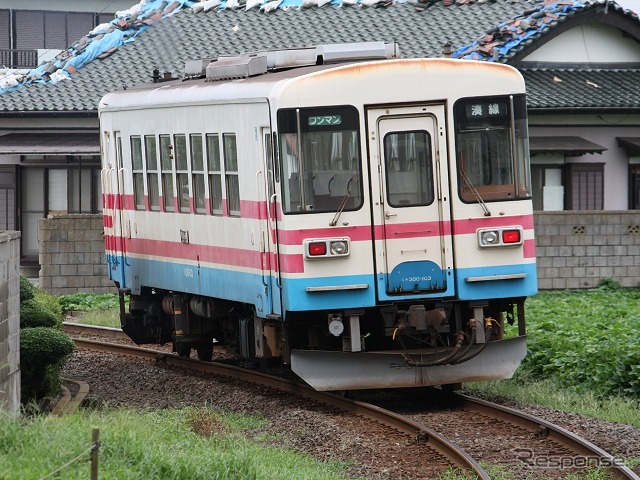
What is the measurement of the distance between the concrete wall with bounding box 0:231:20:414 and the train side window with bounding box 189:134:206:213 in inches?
105

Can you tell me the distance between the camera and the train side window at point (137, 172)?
49.8 feet

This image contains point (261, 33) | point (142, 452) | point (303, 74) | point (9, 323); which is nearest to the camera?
point (142, 452)

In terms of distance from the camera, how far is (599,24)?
26.8 metres

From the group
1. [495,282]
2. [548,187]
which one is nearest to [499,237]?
[495,282]

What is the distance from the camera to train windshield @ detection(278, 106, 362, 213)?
11.6m

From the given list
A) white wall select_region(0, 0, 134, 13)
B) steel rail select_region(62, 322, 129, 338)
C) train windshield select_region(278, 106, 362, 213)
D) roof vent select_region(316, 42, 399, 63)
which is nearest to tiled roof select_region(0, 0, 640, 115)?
white wall select_region(0, 0, 134, 13)

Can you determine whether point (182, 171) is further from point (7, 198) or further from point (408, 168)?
point (7, 198)

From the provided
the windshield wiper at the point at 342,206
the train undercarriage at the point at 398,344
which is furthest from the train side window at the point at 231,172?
the windshield wiper at the point at 342,206

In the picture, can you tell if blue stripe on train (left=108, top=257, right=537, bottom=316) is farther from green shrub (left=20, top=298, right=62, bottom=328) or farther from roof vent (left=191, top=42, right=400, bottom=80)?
roof vent (left=191, top=42, right=400, bottom=80)

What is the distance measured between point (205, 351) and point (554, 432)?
6182 millimetres

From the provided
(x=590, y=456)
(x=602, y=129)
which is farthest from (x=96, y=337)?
(x=602, y=129)

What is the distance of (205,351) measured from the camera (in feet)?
51.5

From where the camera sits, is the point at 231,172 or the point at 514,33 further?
the point at 514,33

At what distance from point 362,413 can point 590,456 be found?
268 cm
